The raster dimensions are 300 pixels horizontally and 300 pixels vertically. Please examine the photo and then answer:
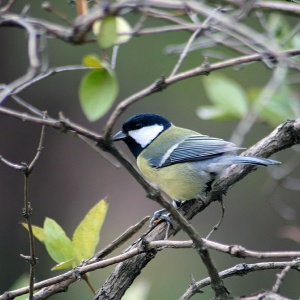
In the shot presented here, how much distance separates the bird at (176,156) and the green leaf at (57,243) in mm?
661

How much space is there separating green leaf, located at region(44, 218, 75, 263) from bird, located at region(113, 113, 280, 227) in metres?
0.66

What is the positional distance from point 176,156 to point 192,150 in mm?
76

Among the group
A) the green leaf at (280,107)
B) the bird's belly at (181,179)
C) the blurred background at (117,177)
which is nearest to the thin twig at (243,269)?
the bird's belly at (181,179)

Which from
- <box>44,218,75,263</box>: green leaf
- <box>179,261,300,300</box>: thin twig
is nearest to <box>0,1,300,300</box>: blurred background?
<box>44,218,75,263</box>: green leaf

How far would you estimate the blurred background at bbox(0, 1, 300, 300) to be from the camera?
209 inches

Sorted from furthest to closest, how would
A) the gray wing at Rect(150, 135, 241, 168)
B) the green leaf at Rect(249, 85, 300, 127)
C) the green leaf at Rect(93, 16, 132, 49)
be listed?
the gray wing at Rect(150, 135, 241, 168) < the green leaf at Rect(249, 85, 300, 127) < the green leaf at Rect(93, 16, 132, 49)

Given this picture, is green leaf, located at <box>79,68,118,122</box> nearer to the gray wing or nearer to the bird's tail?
the bird's tail

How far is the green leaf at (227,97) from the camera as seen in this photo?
2166mm

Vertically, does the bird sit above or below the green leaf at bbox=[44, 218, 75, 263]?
below

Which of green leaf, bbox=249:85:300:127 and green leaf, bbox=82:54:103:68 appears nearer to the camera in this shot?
green leaf, bbox=82:54:103:68

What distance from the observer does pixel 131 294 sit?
1654mm

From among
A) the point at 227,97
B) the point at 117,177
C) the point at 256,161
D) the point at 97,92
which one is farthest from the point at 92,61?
the point at 117,177

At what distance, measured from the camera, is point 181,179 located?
247 centimetres

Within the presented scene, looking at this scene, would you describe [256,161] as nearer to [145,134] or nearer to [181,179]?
[181,179]
